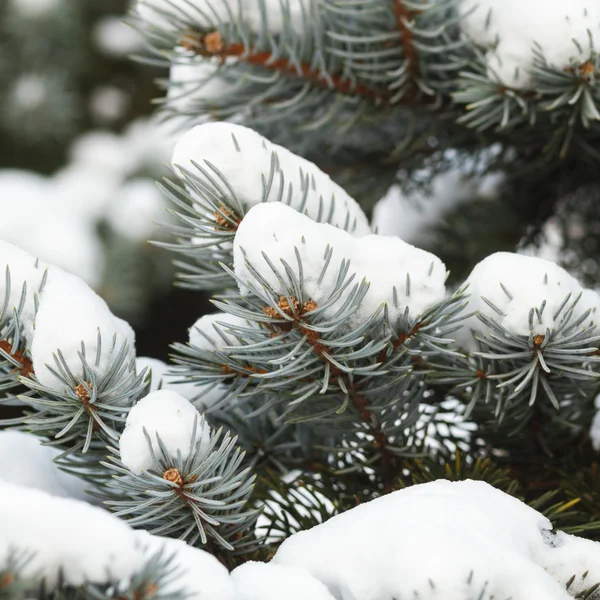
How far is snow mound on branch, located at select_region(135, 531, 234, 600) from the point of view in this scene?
0.27 meters

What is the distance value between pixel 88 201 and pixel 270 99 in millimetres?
1137

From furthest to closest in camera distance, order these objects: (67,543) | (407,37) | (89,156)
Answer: (89,156)
(407,37)
(67,543)

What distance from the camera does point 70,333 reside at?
1.22 ft

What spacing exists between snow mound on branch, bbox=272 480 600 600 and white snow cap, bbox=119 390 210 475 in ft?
0.23

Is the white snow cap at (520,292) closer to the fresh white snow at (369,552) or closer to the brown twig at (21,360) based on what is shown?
the fresh white snow at (369,552)

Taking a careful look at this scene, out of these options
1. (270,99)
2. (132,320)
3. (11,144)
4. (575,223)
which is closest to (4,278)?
(270,99)

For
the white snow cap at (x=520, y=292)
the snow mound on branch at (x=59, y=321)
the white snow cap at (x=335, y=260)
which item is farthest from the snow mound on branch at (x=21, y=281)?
the white snow cap at (x=520, y=292)

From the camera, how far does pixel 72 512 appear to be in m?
0.27

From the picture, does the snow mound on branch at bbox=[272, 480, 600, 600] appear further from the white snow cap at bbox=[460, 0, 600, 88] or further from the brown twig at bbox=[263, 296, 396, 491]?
the white snow cap at bbox=[460, 0, 600, 88]

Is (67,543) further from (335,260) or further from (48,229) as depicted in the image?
(48,229)

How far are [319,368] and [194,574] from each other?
13 centimetres

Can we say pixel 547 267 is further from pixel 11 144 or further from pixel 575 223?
pixel 11 144

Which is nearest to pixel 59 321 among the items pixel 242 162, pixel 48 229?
pixel 242 162

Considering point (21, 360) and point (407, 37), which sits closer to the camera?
point (21, 360)
